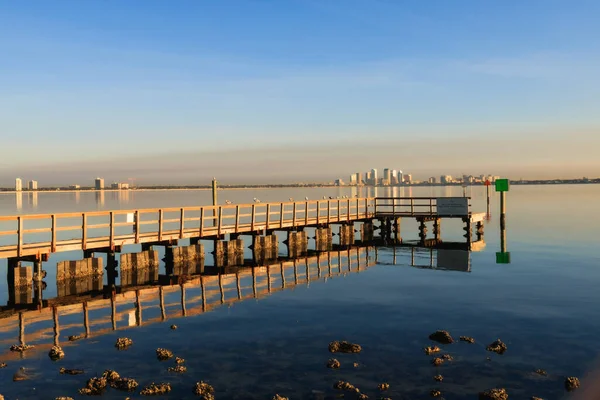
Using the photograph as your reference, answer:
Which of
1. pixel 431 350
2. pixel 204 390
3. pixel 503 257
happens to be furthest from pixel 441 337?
pixel 503 257

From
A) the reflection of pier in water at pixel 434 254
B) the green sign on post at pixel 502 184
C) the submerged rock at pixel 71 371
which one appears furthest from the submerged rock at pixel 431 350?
the green sign on post at pixel 502 184

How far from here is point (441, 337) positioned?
15031 millimetres

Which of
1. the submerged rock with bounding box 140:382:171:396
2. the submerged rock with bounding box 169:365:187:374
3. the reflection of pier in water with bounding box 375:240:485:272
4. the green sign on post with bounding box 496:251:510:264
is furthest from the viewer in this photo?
the green sign on post with bounding box 496:251:510:264

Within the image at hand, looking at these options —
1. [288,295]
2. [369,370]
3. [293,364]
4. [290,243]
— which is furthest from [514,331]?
[290,243]

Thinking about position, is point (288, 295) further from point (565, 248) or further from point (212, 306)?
point (565, 248)

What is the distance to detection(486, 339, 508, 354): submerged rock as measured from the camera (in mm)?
14001

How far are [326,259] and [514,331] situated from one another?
17.2 meters

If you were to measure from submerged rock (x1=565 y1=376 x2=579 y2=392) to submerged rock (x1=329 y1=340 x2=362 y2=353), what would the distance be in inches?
187

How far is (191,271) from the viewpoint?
2803cm

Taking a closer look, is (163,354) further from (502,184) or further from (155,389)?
(502,184)

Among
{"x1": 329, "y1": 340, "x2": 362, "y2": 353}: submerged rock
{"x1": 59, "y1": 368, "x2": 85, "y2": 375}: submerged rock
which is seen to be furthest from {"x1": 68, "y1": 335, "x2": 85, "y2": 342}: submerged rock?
{"x1": 329, "y1": 340, "x2": 362, "y2": 353}: submerged rock

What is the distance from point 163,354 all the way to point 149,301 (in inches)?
284

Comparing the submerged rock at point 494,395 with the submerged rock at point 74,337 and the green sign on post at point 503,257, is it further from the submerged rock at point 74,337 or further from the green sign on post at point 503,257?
the green sign on post at point 503,257

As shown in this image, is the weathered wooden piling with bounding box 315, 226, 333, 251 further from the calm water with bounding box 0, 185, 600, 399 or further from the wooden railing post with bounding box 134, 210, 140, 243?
the wooden railing post with bounding box 134, 210, 140, 243
